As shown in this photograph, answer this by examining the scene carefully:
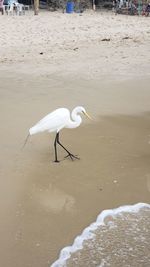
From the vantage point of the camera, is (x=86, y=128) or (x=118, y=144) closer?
(x=118, y=144)

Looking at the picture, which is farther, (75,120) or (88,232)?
(75,120)

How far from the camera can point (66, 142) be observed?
306 inches

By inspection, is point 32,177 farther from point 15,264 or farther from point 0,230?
point 15,264

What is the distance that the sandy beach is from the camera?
5.27 metres

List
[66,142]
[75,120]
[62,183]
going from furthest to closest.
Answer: [66,142] → [75,120] → [62,183]

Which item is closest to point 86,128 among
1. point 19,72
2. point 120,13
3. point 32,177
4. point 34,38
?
point 32,177

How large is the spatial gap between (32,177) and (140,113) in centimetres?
357

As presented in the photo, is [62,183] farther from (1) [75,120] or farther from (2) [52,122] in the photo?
(1) [75,120]

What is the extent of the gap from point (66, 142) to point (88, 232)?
2744 mm

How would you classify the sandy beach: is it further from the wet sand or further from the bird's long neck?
the bird's long neck

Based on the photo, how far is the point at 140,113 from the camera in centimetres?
946

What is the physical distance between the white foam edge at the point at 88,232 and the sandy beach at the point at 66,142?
0.07 m

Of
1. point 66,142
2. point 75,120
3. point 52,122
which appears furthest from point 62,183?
point 66,142

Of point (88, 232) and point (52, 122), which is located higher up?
point (52, 122)
